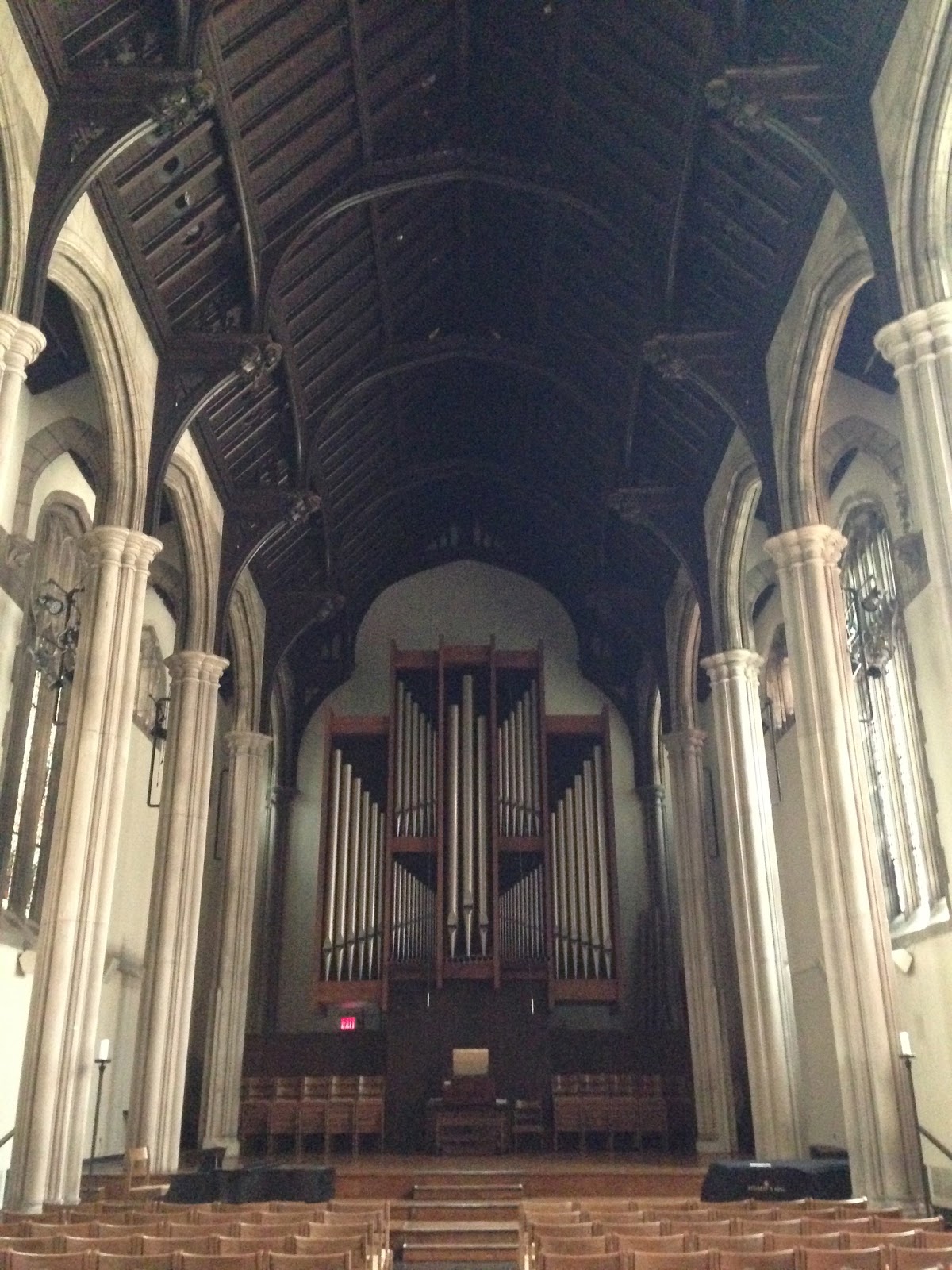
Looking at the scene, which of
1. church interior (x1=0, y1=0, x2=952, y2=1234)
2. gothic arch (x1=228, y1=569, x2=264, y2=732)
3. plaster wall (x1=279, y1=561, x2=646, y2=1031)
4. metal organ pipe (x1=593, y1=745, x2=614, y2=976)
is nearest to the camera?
A: church interior (x1=0, y1=0, x2=952, y2=1234)

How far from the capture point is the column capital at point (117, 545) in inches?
483

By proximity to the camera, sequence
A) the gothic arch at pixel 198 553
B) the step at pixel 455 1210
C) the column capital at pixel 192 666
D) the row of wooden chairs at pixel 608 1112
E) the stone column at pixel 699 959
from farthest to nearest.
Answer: the row of wooden chairs at pixel 608 1112 → the stone column at pixel 699 959 → the column capital at pixel 192 666 → the gothic arch at pixel 198 553 → the step at pixel 455 1210

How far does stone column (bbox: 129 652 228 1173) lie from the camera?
13539 mm

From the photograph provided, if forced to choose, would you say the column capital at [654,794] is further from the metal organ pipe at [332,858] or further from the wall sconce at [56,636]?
the wall sconce at [56,636]

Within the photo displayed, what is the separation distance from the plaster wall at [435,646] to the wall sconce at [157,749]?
3.46 meters

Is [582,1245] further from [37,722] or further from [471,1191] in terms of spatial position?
[37,722]

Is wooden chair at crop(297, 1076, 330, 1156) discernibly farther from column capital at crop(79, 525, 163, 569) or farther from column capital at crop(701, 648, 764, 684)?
column capital at crop(79, 525, 163, 569)

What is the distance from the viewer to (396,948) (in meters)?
18.7

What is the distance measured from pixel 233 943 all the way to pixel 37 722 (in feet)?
16.3

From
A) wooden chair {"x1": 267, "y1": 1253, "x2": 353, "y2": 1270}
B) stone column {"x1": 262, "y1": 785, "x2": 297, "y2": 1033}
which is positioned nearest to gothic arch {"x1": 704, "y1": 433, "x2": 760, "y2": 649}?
stone column {"x1": 262, "y1": 785, "x2": 297, "y2": 1033}

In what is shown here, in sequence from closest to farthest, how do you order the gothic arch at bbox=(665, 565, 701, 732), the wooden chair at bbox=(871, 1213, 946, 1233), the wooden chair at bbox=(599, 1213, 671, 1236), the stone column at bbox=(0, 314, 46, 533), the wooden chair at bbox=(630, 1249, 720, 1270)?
1. the wooden chair at bbox=(630, 1249, 720, 1270)
2. the wooden chair at bbox=(599, 1213, 671, 1236)
3. the wooden chair at bbox=(871, 1213, 946, 1233)
4. the stone column at bbox=(0, 314, 46, 533)
5. the gothic arch at bbox=(665, 565, 701, 732)

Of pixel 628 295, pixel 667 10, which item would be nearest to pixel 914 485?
pixel 667 10

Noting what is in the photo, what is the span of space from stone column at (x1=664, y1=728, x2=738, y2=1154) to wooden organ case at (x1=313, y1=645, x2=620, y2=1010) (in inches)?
46.4

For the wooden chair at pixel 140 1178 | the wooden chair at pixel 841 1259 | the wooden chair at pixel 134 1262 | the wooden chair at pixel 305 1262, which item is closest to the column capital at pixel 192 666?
the wooden chair at pixel 140 1178
